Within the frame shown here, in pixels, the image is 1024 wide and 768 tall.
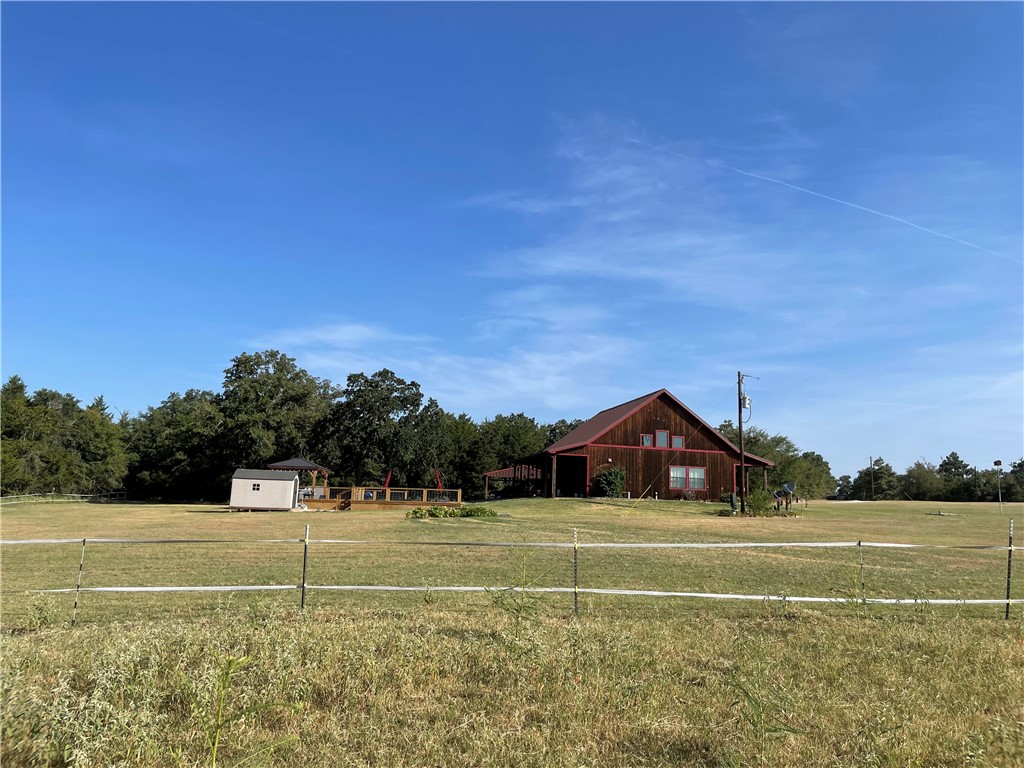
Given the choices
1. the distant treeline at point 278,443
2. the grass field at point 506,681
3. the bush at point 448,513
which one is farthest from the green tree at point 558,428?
the grass field at point 506,681

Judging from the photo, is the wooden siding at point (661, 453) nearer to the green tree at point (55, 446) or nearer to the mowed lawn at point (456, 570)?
the mowed lawn at point (456, 570)

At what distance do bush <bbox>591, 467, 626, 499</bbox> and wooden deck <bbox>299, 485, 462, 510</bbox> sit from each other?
980 centimetres

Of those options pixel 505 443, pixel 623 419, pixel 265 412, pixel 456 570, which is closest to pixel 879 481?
pixel 505 443

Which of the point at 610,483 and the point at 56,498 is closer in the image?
the point at 610,483

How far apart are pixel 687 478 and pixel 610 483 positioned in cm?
639

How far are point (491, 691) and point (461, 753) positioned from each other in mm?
1130

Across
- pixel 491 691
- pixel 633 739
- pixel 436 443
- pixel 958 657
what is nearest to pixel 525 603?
pixel 491 691

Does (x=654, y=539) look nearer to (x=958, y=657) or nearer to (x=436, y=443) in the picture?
(x=958, y=657)

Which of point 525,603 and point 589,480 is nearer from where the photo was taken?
point 525,603

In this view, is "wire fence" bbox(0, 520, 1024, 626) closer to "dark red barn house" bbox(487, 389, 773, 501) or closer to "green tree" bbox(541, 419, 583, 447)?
"dark red barn house" bbox(487, 389, 773, 501)

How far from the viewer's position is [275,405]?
222 feet

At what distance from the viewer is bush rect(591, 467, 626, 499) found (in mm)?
45166

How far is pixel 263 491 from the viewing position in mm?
42031

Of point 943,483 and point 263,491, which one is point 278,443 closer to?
point 263,491
